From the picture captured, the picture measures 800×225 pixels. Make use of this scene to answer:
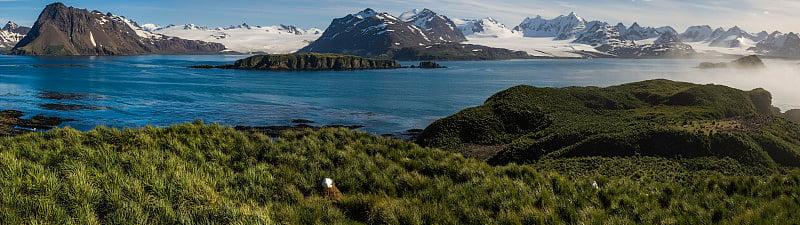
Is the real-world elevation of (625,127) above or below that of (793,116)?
above

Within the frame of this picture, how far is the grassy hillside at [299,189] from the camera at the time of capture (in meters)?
7.88

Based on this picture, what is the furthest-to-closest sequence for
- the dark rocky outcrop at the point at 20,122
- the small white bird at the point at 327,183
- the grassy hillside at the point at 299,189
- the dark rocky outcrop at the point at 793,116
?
1. the dark rocky outcrop at the point at 793,116
2. the dark rocky outcrop at the point at 20,122
3. the small white bird at the point at 327,183
4. the grassy hillside at the point at 299,189

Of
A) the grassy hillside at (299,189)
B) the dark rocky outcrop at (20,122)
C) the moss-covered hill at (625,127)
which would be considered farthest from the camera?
the dark rocky outcrop at (20,122)

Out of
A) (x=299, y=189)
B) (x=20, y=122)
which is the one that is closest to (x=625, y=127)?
(x=299, y=189)

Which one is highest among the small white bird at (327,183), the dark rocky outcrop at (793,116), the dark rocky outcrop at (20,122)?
the small white bird at (327,183)

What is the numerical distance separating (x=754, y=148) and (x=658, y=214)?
3282 cm

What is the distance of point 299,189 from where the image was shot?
11031 mm

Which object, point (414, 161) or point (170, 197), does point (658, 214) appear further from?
point (170, 197)

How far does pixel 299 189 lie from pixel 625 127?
44476mm

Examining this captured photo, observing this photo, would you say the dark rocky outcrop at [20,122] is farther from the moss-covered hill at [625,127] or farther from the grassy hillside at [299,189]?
the grassy hillside at [299,189]

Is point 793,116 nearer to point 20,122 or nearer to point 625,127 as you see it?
point 625,127

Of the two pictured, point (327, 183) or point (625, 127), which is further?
point (625, 127)

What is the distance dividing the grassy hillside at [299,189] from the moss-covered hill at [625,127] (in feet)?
79.8

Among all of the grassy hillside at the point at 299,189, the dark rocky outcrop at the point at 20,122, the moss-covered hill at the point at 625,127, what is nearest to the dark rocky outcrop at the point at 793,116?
the moss-covered hill at the point at 625,127
